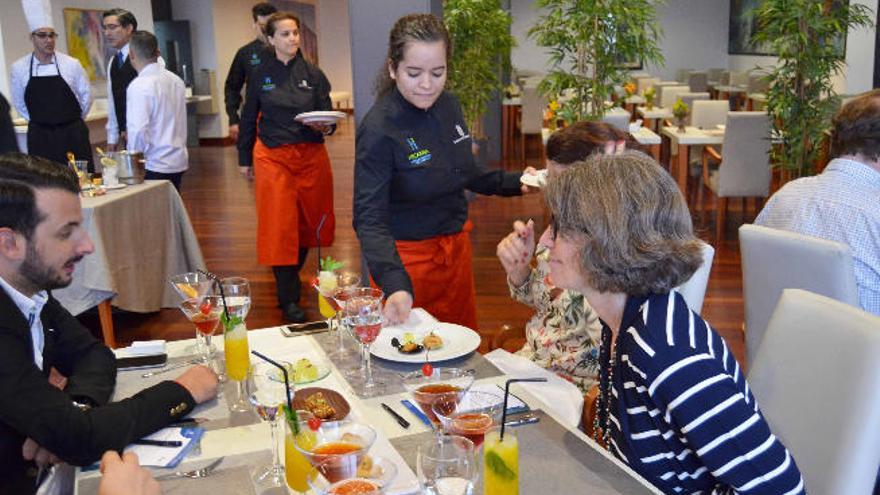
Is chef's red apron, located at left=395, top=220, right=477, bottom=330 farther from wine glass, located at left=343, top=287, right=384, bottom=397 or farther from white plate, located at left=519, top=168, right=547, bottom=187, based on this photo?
wine glass, located at left=343, top=287, right=384, bottom=397

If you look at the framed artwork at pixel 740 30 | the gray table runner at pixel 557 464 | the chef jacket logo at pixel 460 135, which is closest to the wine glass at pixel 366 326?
the gray table runner at pixel 557 464

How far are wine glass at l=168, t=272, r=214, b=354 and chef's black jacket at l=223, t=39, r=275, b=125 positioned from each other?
127 inches

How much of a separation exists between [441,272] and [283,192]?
2115mm

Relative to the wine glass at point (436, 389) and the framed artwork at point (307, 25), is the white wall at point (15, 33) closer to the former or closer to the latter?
the wine glass at point (436, 389)

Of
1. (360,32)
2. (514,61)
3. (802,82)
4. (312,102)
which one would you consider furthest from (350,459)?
(514,61)

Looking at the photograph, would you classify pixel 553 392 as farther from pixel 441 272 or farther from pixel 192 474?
pixel 441 272

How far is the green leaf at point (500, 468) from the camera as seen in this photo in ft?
4.33

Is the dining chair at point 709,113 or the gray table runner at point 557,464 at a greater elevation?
the dining chair at point 709,113

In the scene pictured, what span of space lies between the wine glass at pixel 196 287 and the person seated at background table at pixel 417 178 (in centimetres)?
53

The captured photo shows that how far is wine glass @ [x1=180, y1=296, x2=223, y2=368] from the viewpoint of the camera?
204 cm

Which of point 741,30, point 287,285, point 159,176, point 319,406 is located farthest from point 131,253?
point 741,30

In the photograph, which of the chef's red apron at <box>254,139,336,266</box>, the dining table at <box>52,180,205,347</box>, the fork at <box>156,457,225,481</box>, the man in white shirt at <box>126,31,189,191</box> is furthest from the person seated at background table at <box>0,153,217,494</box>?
the man in white shirt at <box>126,31,189,191</box>

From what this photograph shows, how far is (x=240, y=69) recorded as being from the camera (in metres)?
5.50

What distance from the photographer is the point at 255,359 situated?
2.10 metres
